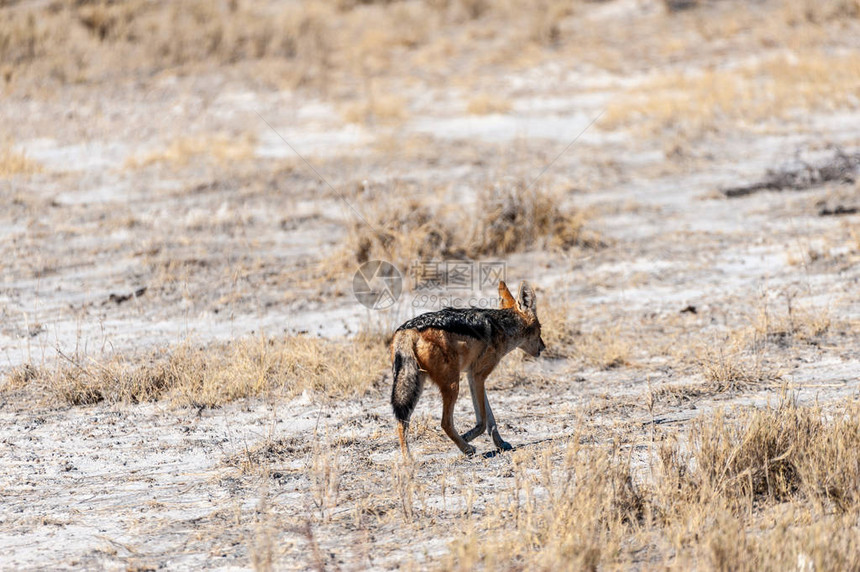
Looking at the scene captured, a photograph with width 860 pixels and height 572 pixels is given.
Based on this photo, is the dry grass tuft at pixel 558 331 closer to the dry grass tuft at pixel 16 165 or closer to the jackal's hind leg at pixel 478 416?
the jackal's hind leg at pixel 478 416

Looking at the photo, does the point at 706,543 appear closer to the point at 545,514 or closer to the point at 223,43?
the point at 545,514

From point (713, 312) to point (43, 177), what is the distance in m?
9.03

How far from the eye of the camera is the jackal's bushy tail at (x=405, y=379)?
4969 millimetres

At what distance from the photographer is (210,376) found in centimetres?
668

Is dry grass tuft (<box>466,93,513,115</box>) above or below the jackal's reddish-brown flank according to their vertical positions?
below

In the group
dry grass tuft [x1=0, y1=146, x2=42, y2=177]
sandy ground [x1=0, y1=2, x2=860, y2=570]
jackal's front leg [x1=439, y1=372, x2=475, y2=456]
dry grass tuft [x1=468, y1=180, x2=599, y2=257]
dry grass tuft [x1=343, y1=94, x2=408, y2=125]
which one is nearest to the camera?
sandy ground [x1=0, y1=2, x2=860, y2=570]

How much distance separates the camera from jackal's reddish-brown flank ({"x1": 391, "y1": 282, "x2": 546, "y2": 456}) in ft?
16.5

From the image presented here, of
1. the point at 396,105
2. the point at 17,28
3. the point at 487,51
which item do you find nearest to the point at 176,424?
the point at 396,105

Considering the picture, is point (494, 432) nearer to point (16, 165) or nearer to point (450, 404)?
point (450, 404)

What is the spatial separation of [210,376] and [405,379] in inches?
87.3

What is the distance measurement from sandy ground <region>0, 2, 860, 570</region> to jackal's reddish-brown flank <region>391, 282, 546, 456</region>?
0.31 meters

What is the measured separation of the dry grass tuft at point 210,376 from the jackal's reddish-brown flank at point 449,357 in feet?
4.67

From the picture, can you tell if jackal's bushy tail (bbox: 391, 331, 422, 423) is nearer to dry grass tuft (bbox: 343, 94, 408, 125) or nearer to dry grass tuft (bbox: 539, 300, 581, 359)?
dry grass tuft (bbox: 539, 300, 581, 359)

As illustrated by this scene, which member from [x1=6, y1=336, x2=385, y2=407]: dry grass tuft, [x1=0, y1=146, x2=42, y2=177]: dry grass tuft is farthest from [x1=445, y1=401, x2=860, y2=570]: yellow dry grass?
[x1=0, y1=146, x2=42, y2=177]: dry grass tuft
